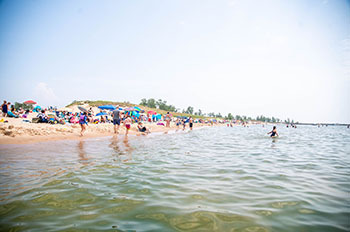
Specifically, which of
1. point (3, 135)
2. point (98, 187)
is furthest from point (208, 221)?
point (3, 135)

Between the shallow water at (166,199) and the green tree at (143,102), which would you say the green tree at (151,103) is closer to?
the green tree at (143,102)

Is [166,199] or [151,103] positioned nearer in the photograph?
[166,199]


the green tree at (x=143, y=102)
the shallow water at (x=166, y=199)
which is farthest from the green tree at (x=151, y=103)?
the shallow water at (x=166, y=199)

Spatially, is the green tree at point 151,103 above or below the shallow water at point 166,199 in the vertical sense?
above

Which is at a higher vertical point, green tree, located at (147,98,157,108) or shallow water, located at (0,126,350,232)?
green tree, located at (147,98,157,108)

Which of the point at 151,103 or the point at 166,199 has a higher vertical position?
the point at 151,103

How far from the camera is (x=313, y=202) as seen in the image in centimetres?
356

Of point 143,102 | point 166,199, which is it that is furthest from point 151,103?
point 166,199

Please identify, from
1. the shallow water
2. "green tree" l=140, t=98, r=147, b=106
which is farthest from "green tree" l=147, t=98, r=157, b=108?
the shallow water

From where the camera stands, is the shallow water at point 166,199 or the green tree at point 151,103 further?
the green tree at point 151,103

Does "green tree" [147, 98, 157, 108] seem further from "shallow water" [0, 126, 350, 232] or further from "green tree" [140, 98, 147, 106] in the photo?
"shallow water" [0, 126, 350, 232]

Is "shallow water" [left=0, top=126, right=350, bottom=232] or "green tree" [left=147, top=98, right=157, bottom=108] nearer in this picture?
"shallow water" [left=0, top=126, right=350, bottom=232]

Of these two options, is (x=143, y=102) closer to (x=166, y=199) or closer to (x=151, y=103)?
(x=151, y=103)

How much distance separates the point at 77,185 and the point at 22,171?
6.79ft
